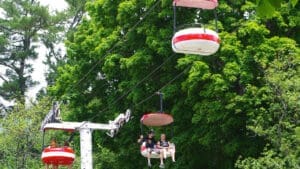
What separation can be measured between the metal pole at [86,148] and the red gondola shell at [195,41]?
3828mm

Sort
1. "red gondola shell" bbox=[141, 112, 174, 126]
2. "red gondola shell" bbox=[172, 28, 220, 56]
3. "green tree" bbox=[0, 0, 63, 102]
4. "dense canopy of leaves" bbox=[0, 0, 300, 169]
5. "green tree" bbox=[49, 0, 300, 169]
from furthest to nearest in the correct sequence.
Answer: "green tree" bbox=[0, 0, 63, 102] < "green tree" bbox=[49, 0, 300, 169] < "red gondola shell" bbox=[141, 112, 174, 126] < "dense canopy of leaves" bbox=[0, 0, 300, 169] < "red gondola shell" bbox=[172, 28, 220, 56]

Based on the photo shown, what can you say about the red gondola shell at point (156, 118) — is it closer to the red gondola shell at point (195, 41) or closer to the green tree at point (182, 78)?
the green tree at point (182, 78)

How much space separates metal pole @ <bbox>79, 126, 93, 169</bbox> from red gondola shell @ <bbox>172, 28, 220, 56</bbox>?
3828 millimetres

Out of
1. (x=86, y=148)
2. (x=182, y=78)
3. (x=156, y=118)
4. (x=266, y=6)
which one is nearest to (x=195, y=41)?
(x=156, y=118)

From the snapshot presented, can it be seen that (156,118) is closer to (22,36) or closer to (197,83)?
(197,83)

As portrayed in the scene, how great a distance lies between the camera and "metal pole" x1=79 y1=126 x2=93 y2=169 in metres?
16.2

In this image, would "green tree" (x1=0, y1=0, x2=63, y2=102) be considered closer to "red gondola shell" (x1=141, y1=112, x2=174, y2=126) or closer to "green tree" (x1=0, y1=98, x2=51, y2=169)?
"green tree" (x1=0, y1=98, x2=51, y2=169)

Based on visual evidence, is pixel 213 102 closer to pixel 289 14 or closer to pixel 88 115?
pixel 289 14

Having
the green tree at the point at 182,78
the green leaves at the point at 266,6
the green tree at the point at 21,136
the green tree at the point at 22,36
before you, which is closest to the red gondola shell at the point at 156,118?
the green tree at the point at 182,78

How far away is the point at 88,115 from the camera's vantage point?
23.3m

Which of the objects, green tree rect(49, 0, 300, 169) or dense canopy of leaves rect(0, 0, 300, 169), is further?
green tree rect(49, 0, 300, 169)

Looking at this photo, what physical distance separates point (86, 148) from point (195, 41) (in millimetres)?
4299

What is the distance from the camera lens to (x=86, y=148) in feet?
53.1

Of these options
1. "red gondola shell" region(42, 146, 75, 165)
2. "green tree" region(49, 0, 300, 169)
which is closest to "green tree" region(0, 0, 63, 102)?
"green tree" region(49, 0, 300, 169)
